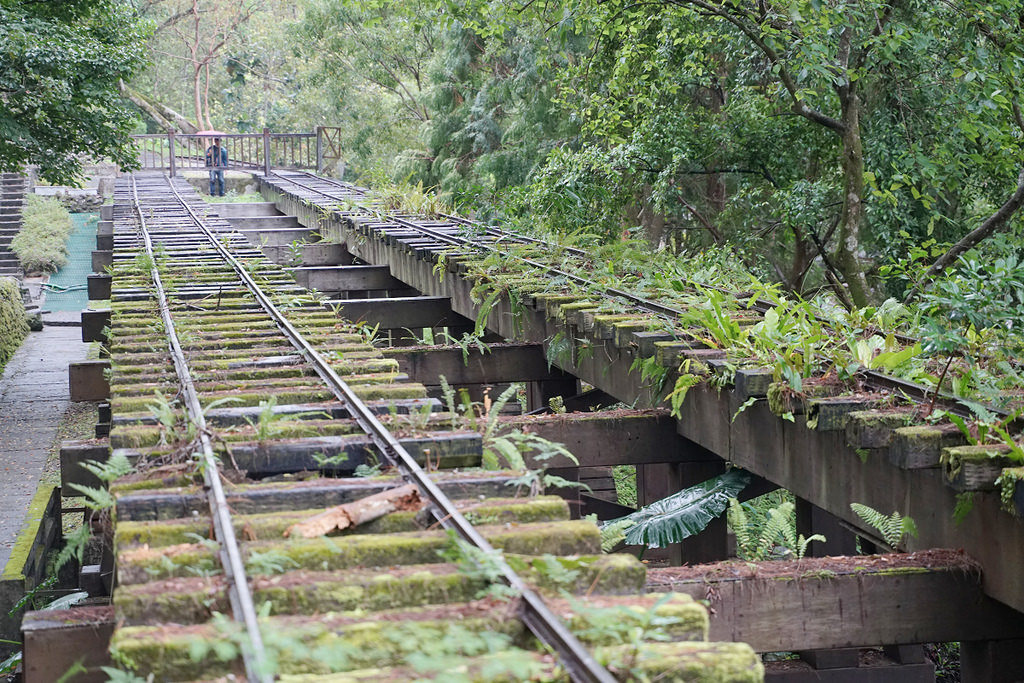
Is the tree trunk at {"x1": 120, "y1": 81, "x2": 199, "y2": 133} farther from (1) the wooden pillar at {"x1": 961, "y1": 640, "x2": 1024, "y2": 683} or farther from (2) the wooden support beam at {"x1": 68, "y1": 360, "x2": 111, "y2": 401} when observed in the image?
(1) the wooden pillar at {"x1": 961, "y1": 640, "x2": 1024, "y2": 683}

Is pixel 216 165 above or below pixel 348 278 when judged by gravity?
above

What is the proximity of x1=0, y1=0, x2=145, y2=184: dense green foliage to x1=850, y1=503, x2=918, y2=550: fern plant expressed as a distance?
44.1 feet

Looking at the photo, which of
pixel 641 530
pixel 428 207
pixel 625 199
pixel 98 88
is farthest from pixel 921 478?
pixel 98 88

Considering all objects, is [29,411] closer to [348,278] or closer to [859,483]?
[348,278]

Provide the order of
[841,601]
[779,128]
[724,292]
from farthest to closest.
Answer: [779,128] → [724,292] → [841,601]

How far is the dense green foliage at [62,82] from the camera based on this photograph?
15484mm

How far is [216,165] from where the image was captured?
35969 mm

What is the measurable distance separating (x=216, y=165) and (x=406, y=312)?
25336 mm

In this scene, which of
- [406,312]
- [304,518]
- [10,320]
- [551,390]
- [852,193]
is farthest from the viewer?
[10,320]

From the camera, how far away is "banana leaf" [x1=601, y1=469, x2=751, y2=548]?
667 centimetres

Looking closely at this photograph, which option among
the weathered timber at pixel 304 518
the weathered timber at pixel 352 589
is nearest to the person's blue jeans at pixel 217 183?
the weathered timber at pixel 304 518

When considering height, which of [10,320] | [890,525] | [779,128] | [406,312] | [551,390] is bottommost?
[10,320]

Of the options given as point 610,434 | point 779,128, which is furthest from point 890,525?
point 779,128

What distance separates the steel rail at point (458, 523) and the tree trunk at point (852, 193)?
6266 millimetres
